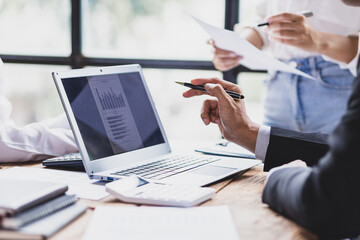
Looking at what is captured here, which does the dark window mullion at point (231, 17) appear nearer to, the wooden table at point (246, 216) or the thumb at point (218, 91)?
the thumb at point (218, 91)

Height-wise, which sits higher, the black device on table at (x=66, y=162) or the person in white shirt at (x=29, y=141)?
the person in white shirt at (x=29, y=141)

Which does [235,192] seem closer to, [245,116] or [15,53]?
[245,116]

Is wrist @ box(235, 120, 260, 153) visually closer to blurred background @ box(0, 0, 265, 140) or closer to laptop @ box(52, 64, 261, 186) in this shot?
laptop @ box(52, 64, 261, 186)

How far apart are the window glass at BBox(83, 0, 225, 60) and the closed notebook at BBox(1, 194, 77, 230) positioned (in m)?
2.35

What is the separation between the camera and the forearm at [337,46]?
1.78 metres

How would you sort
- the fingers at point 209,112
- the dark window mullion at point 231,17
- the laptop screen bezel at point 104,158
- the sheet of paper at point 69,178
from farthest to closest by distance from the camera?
the dark window mullion at point 231,17, the fingers at point 209,112, the laptop screen bezel at point 104,158, the sheet of paper at point 69,178

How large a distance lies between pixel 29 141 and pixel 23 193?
1.91 ft

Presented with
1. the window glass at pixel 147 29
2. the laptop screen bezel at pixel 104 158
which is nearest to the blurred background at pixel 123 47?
the window glass at pixel 147 29

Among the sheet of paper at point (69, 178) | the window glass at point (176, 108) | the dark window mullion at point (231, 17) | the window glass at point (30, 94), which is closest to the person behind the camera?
the sheet of paper at point (69, 178)

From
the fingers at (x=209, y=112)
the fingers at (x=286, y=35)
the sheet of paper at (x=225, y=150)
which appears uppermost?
the fingers at (x=286, y=35)

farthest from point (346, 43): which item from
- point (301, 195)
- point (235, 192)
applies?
point (301, 195)

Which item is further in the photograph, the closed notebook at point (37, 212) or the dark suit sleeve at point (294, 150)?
the dark suit sleeve at point (294, 150)

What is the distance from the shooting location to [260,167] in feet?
4.58

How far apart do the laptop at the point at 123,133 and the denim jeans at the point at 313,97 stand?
0.62 m
